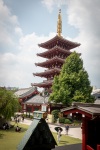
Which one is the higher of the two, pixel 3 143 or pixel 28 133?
pixel 28 133

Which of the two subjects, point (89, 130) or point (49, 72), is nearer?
point (89, 130)


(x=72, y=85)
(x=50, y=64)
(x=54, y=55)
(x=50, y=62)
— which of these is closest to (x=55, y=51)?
(x=54, y=55)

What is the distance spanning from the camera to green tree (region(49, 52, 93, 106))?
1353 inches

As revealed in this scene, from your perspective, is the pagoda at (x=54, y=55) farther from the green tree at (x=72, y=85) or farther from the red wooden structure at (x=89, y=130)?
the red wooden structure at (x=89, y=130)

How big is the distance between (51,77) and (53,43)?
9760 mm

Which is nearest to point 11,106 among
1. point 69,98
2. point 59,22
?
point 69,98

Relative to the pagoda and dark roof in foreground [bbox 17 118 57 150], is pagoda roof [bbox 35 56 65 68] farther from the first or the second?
dark roof in foreground [bbox 17 118 57 150]

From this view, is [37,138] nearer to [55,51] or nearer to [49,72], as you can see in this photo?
[49,72]

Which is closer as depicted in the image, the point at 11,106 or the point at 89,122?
the point at 89,122

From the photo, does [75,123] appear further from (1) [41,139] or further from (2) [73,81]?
(1) [41,139]

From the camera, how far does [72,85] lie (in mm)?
35469

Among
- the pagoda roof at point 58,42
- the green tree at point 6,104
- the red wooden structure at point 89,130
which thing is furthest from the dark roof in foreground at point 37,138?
the pagoda roof at point 58,42

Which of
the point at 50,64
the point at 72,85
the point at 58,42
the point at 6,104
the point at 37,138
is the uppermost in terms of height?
the point at 58,42

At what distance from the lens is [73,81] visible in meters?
34.9
